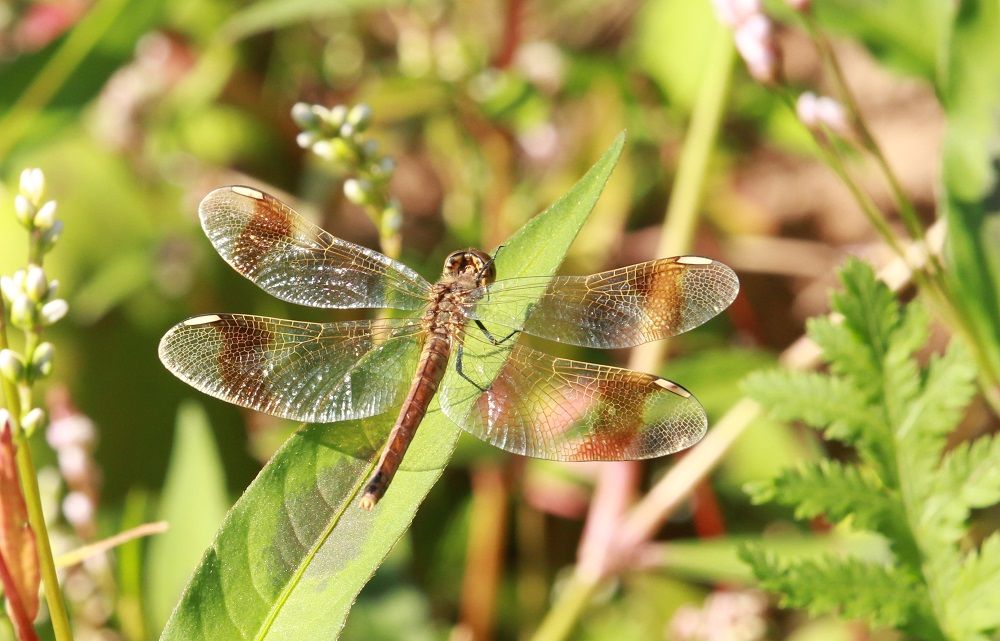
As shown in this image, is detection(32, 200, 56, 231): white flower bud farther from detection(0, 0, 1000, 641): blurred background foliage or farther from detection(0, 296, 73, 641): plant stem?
detection(0, 0, 1000, 641): blurred background foliage

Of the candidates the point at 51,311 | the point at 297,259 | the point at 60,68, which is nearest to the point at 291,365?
the point at 297,259

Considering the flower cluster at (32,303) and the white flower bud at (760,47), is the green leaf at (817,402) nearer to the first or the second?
the white flower bud at (760,47)

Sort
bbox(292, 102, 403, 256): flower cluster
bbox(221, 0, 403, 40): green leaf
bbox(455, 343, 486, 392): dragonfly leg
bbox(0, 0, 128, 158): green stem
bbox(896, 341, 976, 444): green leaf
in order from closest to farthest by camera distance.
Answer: bbox(896, 341, 976, 444): green leaf
bbox(292, 102, 403, 256): flower cluster
bbox(455, 343, 486, 392): dragonfly leg
bbox(221, 0, 403, 40): green leaf
bbox(0, 0, 128, 158): green stem

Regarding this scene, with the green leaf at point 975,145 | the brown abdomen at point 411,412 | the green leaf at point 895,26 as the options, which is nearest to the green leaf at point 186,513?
the brown abdomen at point 411,412

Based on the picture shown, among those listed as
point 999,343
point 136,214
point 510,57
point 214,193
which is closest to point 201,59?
point 136,214

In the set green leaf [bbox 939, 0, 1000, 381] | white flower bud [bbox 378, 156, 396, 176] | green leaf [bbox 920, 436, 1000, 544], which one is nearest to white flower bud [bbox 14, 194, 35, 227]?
white flower bud [bbox 378, 156, 396, 176]

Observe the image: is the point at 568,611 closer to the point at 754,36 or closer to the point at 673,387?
the point at 673,387
